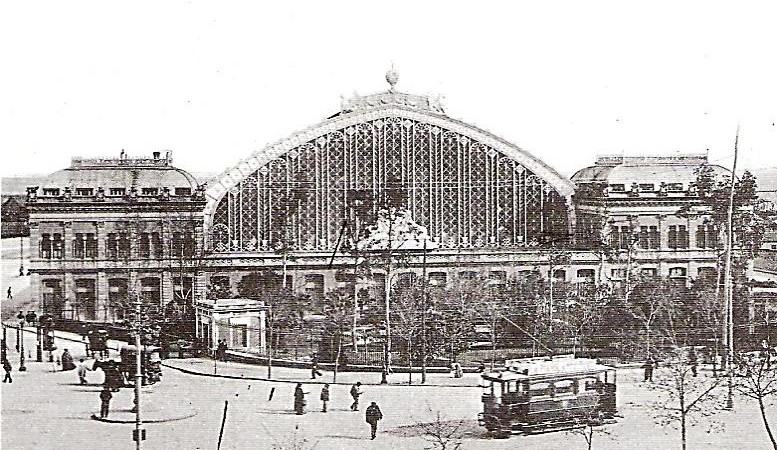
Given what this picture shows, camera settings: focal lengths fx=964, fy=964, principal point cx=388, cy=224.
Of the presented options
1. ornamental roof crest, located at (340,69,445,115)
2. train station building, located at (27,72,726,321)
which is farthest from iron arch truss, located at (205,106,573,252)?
ornamental roof crest, located at (340,69,445,115)

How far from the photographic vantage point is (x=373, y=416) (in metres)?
7.00

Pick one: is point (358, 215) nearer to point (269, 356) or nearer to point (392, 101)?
point (392, 101)

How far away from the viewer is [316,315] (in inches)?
300

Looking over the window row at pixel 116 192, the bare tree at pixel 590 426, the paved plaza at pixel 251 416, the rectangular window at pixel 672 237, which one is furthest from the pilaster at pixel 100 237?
the rectangular window at pixel 672 237

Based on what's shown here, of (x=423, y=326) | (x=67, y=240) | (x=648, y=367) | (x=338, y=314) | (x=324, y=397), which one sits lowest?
(x=324, y=397)

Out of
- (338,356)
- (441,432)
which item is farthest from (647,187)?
(338,356)

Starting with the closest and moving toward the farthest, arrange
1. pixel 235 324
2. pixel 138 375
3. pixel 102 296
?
pixel 138 375, pixel 102 296, pixel 235 324

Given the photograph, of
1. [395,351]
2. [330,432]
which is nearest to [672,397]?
[395,351]

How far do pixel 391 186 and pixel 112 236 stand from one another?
2.33 meters

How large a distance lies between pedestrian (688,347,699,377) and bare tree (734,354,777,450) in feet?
1.04

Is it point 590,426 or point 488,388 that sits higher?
point 488,388

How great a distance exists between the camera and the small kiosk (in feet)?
24.3

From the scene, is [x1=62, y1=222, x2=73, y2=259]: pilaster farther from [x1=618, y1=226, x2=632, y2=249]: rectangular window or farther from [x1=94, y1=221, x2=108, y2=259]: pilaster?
[x1=618, y1=226, x2=632, y2=249]: rectangular window

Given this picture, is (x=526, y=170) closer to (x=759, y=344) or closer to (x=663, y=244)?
(x=663, y=244)
